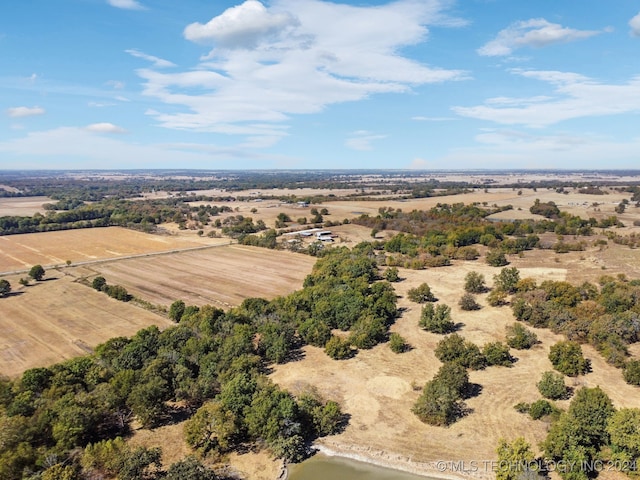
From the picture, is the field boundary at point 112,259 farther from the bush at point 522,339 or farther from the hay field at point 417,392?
the bush at point 522,339

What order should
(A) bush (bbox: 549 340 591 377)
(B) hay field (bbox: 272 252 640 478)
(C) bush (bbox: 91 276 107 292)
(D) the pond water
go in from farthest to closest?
(C) bush (bbox: 91 276 107 292)
(A) bush (bbox: 549 340 591 377)
(B) hay field (bbox: 272 252 640 478)
(D) the pond water

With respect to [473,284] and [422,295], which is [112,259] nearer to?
[422,295]

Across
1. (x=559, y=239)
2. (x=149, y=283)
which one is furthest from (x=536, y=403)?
(x=559, y=239)

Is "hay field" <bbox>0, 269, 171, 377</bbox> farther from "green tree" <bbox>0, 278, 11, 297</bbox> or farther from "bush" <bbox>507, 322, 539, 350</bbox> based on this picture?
"bush" <bbox>507, 322, 539, 350</bbox>

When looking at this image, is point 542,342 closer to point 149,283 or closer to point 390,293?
point 390,293

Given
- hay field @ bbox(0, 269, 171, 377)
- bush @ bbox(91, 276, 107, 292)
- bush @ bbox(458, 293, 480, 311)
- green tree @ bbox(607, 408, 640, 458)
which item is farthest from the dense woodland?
bush @ bbox(91, 276, 107, 292)

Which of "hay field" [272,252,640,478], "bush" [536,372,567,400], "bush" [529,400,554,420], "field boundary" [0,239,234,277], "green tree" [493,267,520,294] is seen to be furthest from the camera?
"field boundary" [0,239,234,277]

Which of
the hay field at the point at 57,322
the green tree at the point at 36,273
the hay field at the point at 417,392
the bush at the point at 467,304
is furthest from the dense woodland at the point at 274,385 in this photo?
the green tree at the point at 36,273

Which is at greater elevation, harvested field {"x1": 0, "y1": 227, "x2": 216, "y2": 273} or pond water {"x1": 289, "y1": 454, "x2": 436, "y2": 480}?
harvested field {"x1": 0, "y1": 227, "x2": 216, "y2": 273}
